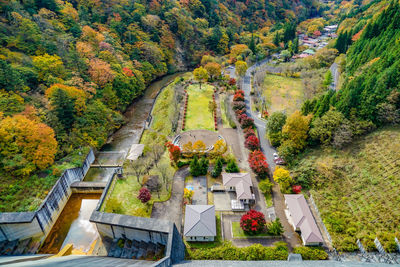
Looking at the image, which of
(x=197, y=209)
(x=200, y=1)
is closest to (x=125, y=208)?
(x=197, y=209)

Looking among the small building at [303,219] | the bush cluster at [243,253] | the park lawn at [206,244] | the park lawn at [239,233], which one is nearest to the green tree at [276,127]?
the small building at [303,219]

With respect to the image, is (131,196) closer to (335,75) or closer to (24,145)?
(24,145)

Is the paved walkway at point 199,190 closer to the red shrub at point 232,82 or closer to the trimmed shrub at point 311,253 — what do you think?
the trimmed shrub at point 311,253

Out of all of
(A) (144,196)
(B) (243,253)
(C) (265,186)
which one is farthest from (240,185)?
(A) (144,196)

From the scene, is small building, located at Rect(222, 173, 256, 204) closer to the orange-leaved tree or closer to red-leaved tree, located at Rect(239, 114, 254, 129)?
red-leaved tree, located at Rect(239, 114, 254, 129)

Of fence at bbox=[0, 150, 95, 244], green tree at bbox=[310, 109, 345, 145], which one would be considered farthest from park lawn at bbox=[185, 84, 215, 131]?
fence at bbox=[0, 150, 95, 244]

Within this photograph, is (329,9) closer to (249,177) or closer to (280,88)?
(280,88)
